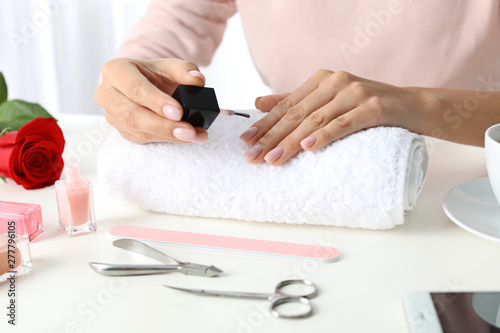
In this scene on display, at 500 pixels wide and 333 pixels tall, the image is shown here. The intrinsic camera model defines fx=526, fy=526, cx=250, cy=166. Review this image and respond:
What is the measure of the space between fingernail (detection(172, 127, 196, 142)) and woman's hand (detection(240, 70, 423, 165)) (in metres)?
0.07

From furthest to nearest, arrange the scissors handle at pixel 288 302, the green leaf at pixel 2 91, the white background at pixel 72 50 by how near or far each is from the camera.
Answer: the white background at pixel 72 50
the green leaf at pixel 2 91
the scissors handle at pixel 288 302

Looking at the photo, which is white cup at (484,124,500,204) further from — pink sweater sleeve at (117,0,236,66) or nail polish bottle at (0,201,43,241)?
pink sweater sleeve at (117,0,236,66)

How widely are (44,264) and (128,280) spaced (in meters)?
0.11

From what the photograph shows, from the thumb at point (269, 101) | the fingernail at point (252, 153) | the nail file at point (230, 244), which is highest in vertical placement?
the thumb at point (269, 101)

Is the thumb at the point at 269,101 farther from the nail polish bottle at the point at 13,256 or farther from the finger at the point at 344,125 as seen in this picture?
the nail polish bottle at the point at 13,256

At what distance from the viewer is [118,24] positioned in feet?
6.44

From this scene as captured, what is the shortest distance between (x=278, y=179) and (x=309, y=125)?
8 cm

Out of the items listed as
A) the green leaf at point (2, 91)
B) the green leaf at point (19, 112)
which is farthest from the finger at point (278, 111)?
the green leaf at point (2, 91)

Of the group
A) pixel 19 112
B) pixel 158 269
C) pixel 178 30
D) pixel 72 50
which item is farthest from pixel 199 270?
pixel 72 50

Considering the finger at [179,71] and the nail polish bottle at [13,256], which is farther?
the finger at [179,71]

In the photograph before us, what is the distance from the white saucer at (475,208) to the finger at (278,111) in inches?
8.8

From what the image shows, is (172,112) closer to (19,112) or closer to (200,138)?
(200,138)

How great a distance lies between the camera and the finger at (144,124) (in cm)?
61

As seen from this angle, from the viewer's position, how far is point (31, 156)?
0.73 m
